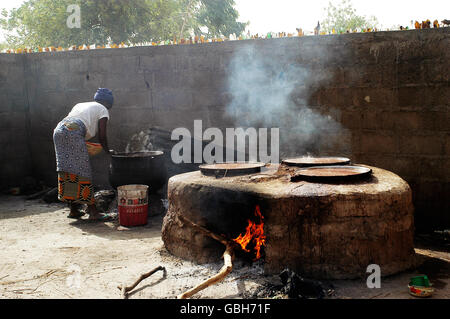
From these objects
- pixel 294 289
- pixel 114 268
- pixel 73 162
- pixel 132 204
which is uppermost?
pixel 73 162

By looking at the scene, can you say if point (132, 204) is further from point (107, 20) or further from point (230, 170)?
point (107, 20)

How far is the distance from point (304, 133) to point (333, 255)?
270cm

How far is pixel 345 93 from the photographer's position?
5520 mm

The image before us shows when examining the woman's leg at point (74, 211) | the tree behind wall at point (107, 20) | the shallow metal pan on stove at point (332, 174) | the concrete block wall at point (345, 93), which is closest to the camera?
the shallow metal pan on stove at point (332, 174)

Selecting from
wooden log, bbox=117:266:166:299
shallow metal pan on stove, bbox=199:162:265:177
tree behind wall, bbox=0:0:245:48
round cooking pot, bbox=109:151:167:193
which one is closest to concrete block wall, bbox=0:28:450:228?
round cooking pot, bbox=109:151:167:193

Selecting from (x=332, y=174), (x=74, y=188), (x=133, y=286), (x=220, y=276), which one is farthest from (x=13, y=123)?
(x=332, y=174)

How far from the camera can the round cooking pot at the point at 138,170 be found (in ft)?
19.2

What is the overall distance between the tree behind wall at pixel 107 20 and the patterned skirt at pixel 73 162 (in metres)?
15.5

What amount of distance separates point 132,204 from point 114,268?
164cm

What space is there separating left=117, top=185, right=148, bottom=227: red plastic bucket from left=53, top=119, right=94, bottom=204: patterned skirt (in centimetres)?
61

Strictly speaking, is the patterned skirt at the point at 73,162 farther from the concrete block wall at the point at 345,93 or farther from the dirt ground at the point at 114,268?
the concrete block wall at the point at 345,93

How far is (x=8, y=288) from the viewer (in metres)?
3.59

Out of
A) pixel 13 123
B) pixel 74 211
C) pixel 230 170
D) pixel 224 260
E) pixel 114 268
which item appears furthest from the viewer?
pixel 13 123

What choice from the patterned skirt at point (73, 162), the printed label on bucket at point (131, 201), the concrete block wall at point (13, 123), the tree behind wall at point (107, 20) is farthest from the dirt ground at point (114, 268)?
the tree behind wall at point (107, 20)
